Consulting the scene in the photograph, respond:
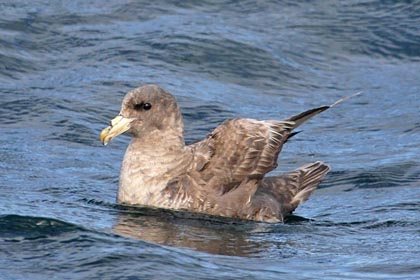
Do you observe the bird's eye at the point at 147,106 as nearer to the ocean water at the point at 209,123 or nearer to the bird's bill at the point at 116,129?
the bird's bill at the point at 116,129

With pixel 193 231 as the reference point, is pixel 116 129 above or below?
above

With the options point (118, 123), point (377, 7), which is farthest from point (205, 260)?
point (377, 7)

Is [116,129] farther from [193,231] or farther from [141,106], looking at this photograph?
[193,231]

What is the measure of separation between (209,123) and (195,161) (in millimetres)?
4103

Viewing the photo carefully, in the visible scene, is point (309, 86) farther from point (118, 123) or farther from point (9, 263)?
point (9, 263)

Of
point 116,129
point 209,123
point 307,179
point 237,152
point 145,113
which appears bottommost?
point 307,179

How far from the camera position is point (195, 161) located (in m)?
11.3

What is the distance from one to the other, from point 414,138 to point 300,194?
3340 millimetres

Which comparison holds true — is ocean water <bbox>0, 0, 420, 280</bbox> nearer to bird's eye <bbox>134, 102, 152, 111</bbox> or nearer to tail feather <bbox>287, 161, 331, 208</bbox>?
tail feather <bbox>287, 161, 331, 208</bbox>

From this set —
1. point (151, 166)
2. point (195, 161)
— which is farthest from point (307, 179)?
point (151, 166)

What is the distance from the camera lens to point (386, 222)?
11.4 meters

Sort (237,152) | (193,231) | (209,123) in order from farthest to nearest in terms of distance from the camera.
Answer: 1. (209,123)
2. (237,152)
3. (193,231)

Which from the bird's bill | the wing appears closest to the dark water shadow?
the wing

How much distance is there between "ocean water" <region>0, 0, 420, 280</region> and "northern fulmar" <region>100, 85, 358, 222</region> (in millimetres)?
194
